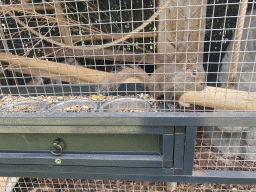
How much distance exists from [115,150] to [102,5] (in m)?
1.96

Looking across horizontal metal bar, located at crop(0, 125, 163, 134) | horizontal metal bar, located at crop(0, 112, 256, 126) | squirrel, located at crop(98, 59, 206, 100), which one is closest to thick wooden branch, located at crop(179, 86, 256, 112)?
squirrel, located at crop(98, 59, 206, 100)

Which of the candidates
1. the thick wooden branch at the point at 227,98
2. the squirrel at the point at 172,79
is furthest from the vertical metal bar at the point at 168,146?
the squirrel at the point at 172,79

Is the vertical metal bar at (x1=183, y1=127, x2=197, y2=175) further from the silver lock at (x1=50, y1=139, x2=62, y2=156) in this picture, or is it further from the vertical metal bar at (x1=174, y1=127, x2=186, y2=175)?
the silver lock at (x1=50, y1=139, x2=62, y2=156)

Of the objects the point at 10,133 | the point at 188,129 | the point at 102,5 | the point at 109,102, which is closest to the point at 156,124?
the point at 188,129

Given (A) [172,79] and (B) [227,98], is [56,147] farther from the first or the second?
(B) [227,98]

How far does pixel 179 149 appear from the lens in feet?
2.82

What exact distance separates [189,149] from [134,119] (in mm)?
283

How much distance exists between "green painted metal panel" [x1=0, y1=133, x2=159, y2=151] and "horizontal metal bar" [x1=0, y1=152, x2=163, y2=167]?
0.11 ft

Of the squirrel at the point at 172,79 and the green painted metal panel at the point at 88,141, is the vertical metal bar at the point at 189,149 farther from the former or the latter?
the squirrel at the point at 172,79

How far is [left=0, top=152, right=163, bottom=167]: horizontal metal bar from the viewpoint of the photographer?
2.94ft

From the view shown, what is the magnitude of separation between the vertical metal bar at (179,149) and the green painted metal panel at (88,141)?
88 millimetres

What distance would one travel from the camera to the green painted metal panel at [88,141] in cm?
89

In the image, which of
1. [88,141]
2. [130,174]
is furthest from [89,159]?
[130,174]

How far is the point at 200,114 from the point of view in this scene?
31.6 inches
